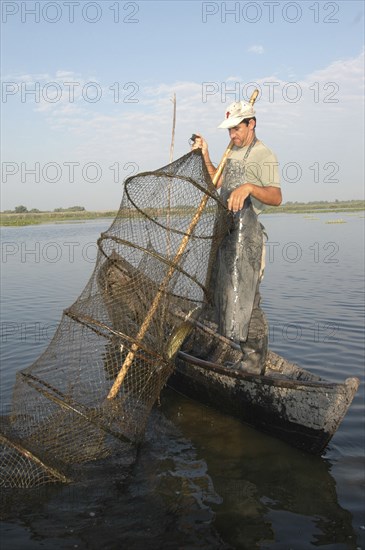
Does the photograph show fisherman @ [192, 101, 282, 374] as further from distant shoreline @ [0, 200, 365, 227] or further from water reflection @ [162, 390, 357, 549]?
distant shoreline @ [0, 200, 365, 227]

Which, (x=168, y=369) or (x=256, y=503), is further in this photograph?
(x=168, y=369)

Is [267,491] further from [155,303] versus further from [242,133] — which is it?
[242,133]

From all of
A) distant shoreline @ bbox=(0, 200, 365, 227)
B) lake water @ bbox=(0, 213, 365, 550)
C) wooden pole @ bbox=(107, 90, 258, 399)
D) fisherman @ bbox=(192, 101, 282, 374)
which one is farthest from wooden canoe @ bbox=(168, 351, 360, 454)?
→ distant shoreline @ bbox=(0, 200, 365, 227)

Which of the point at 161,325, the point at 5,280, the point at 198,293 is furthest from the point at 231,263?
the point at 5,280

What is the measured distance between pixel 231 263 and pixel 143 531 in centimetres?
292

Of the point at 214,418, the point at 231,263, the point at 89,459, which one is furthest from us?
the point at 214,418

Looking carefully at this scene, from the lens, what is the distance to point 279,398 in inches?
218

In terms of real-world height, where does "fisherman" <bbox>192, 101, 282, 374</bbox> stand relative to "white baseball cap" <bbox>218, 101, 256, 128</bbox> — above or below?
below

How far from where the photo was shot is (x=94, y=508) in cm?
448

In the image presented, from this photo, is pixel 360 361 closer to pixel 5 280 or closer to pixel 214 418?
pixel 214 418

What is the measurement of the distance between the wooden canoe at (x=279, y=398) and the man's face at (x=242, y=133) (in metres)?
2.76

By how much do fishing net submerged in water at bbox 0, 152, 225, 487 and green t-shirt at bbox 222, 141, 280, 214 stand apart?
45 cm

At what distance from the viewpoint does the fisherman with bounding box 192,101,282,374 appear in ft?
18.1

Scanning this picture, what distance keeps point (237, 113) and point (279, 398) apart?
3.27 m
